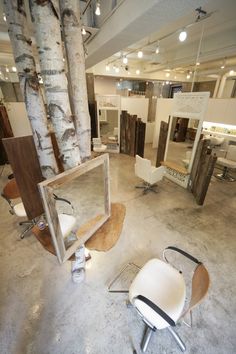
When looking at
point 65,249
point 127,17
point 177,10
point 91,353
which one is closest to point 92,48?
point 127,17

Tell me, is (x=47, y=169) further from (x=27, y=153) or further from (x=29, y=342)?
(x=29, y=342)

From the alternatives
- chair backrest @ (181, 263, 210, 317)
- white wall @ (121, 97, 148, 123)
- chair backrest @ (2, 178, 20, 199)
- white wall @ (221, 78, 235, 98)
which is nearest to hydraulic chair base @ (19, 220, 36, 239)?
chair backrest @ (2, 178, 20, 199)

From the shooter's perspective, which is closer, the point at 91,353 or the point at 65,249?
the point at 65,249

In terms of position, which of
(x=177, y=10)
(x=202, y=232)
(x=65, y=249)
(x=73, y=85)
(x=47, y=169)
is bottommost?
(x=202, y=232)

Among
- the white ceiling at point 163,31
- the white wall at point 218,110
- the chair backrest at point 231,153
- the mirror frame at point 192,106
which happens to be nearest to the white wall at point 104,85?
the white ceiling at point 163,31

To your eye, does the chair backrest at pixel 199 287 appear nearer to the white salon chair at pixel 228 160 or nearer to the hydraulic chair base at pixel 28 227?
the hydraulic chair base at pixel 28 227

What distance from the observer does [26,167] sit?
1.46 m

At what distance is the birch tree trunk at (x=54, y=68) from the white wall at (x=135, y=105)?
6.11m

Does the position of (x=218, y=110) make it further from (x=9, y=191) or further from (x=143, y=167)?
(x=9, y=191)

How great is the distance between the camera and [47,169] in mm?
1337

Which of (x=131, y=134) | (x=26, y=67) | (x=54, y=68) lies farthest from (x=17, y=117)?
(x=54, y=68)

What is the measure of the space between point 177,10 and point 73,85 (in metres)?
1.67

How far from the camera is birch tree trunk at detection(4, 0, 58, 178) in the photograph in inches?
44.2

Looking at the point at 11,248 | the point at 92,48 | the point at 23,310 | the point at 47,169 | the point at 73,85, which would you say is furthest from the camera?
the point at 92,48
